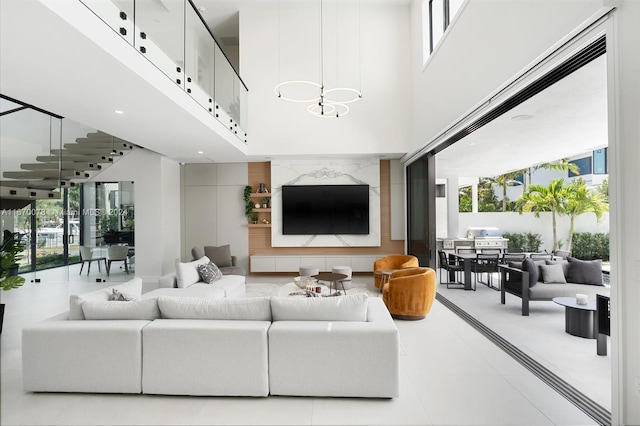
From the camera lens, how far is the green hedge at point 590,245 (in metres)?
10.5

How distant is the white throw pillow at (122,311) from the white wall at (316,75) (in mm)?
5364

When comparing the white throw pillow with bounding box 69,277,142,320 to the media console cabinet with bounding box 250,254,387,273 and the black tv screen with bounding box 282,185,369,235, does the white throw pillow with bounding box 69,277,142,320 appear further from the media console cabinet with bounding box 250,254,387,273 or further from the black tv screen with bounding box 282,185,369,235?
the black tv screen with bounding box 282,185,369,235

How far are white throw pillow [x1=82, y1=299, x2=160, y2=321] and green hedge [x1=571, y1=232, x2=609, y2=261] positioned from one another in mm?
11733

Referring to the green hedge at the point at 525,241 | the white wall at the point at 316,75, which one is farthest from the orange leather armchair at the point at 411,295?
the green hedge at the point at 525,241

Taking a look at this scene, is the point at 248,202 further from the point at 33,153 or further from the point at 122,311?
the point at 122,311

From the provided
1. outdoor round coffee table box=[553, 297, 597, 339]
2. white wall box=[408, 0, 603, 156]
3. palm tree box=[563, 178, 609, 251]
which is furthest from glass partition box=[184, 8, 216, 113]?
palm tree box=[563, 178, 609, 251]

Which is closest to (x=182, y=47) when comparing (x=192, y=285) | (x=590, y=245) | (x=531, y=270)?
(x=192, y=285)

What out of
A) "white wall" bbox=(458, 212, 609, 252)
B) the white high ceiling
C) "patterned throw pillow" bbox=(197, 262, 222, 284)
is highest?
the white high ceiling

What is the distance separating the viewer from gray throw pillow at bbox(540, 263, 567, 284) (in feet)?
17.5

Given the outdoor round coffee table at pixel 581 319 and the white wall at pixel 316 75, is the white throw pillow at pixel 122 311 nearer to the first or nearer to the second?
the outdoor round coffee table at pixel 581 319

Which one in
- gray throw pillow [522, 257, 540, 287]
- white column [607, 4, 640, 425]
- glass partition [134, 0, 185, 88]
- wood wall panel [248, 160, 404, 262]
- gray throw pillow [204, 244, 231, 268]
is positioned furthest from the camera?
wood wall panel [248, 160, 404, 262]

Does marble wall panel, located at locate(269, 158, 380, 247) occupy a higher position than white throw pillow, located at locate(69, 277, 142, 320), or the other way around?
marble wall panel, located at locate(269, 158, 380, 247)

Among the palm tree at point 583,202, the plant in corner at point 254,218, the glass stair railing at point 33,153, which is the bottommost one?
the plant in corner at point 254,218

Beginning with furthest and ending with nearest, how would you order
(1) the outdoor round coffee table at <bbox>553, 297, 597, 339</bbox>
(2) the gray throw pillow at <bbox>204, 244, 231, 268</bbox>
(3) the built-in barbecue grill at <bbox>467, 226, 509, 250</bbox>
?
(3) the built-in barbecue grill at <bbox>467, 226, 509, 250</bbox>, (2) the gray throw pillow at <bbox>204, 244, 231, 268</bbox>, (1) the outdoor round coffee table at <bbox>553, 297, 597, 339</bbox>
